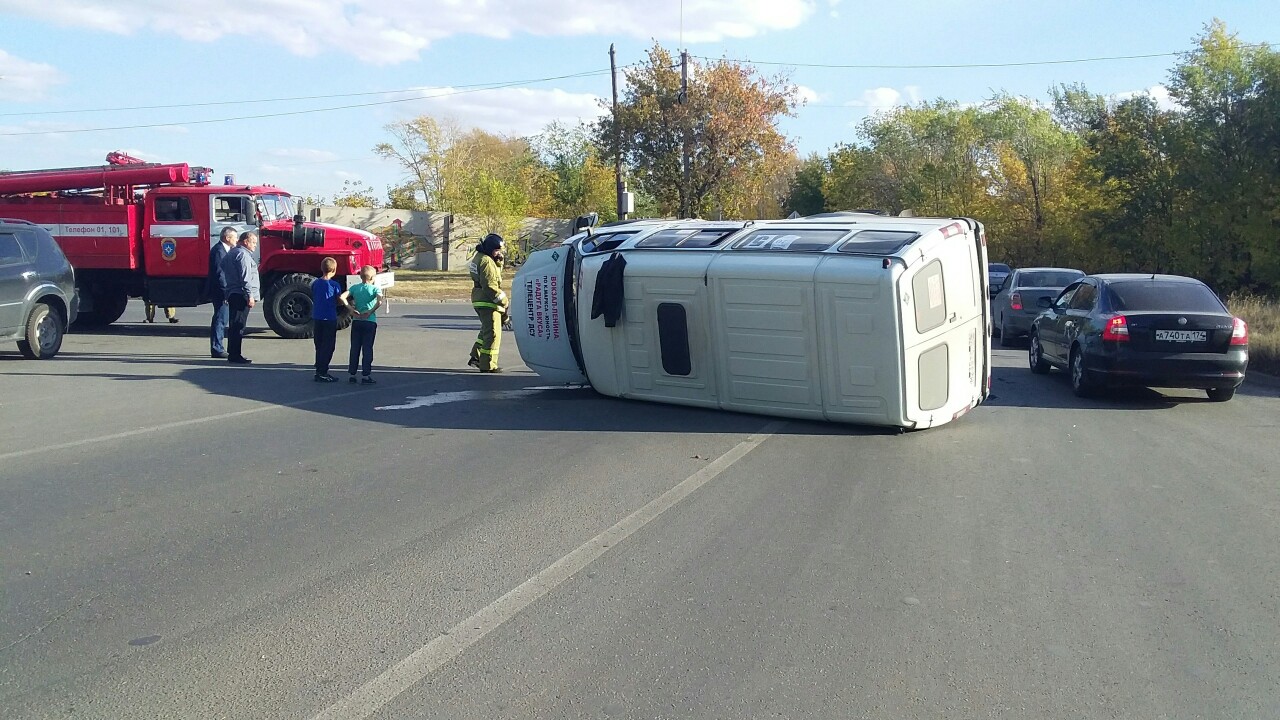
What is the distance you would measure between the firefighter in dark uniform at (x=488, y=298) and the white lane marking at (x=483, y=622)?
7.07m

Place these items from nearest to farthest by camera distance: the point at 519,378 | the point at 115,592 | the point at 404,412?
the point at 115,592
the point at 404,412
the point at 519,378

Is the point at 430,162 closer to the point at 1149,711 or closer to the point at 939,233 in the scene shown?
the point at 939,233

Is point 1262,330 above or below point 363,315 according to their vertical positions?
below

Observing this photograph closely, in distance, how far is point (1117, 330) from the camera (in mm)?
12078

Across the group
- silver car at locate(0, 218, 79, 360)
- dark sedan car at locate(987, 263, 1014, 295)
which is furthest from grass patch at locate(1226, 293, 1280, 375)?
silver car at locate(0, 218, 79, 360)

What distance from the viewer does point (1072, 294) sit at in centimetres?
1432

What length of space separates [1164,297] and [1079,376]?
1.32 metres

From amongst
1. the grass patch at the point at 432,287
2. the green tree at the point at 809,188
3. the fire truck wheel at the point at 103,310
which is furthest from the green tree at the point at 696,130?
the green tree at the point at 809,188

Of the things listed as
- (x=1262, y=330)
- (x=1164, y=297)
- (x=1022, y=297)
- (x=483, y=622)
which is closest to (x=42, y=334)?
(x=483, y=622)

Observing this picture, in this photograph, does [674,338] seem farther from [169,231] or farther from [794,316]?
[169,231]

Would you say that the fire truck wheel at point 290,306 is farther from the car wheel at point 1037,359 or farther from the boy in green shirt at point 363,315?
the car wheel at point 1037,359

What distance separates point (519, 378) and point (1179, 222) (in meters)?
20.0

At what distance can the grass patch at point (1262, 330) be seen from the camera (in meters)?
15.6

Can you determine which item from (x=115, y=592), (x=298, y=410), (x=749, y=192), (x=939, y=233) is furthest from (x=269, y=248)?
(x=749, y=192)
